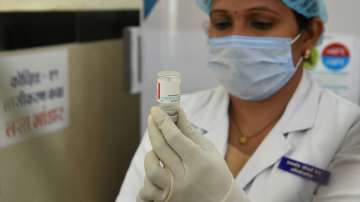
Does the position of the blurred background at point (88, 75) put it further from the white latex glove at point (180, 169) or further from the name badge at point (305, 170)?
the white latex glove at point (180, 169)

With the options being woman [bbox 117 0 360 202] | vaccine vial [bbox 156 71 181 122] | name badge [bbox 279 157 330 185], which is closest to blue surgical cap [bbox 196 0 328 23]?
woman [bbox 117 0 360 202]

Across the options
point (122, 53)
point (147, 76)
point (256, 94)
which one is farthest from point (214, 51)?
point (122, 53)

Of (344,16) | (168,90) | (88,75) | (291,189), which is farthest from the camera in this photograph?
(88,75)

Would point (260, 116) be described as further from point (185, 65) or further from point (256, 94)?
point (185, 65)

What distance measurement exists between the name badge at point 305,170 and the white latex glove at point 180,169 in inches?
11.6

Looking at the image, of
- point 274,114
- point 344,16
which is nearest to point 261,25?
point 274,114

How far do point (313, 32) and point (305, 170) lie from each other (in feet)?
1.33

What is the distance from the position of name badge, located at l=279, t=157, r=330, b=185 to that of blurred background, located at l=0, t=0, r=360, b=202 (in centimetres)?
48

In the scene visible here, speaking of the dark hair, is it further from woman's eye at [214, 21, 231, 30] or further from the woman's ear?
woman's eye at [214, 21, 231, 30]

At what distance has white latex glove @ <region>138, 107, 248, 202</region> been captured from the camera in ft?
2.78

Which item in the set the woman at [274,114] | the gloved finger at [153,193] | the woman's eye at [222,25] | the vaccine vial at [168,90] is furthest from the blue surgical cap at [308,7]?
the gloved finger at [153,193]

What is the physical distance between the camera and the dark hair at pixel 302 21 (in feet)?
4.01

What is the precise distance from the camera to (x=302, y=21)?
124 centimetres

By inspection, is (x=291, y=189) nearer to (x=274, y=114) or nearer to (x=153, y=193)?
(x=274, y=114)
